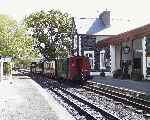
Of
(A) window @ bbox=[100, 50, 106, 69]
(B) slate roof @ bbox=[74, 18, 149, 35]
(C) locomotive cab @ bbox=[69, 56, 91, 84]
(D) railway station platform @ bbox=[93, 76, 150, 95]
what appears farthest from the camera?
(B) slate roof @ bbox=[74, 18, 149, 35]

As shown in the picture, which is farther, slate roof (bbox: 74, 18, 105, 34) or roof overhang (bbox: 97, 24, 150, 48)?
slate roof (bbox: 74, 18, 105, 34)

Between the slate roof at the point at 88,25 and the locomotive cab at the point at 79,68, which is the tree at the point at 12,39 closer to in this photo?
the slate roof at the point at 88,25

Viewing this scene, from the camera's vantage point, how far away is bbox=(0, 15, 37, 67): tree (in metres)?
57.4

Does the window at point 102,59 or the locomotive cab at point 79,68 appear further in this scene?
the window at point 102,59

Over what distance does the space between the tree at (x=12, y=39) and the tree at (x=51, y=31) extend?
8.29 meters

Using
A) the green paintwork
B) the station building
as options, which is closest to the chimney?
the station building

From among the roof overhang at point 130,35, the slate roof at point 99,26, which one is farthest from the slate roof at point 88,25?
the roof overhang at point 130,35

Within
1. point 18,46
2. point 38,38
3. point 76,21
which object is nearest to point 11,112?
point 18,46

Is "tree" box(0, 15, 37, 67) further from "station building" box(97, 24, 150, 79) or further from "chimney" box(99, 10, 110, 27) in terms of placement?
"chimney" box(99, 10, 110, 27)

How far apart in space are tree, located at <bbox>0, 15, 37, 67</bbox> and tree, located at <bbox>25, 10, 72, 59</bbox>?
8.29 m

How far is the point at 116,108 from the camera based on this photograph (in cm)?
1777

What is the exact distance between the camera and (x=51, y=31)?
78.5m

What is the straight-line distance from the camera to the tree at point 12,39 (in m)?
57.4

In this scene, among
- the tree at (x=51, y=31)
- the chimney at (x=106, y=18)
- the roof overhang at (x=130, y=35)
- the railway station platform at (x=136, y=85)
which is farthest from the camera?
the tree at (x=51, y=31)
